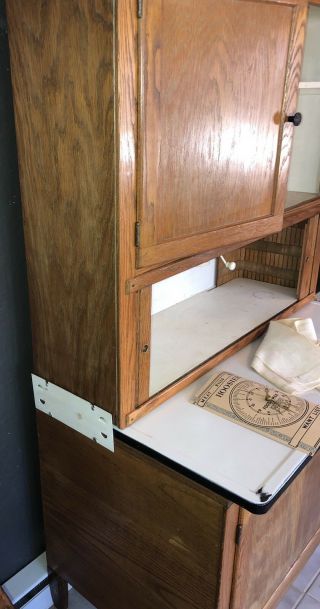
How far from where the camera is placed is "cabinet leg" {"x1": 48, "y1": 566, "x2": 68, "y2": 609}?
4.75 ft

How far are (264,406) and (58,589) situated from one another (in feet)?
2.89

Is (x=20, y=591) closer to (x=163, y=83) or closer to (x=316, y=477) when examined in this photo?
(x=316, y=477)

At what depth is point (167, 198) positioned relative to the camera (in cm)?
88

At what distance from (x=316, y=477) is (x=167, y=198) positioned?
2.94 feet

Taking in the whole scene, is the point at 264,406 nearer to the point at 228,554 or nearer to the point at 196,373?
the point at 196,373

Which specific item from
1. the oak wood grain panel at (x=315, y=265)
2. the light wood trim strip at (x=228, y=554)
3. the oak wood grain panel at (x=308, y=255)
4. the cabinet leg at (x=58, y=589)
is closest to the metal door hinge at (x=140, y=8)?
the light wood trim strip at (x=228, y=554)

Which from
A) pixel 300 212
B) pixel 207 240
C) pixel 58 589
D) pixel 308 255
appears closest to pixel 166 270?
pixel 207 240

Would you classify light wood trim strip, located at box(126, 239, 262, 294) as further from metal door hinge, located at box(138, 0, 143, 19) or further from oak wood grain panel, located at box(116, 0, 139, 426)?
metal door hinge, located at box(138, 0, 143, 19)

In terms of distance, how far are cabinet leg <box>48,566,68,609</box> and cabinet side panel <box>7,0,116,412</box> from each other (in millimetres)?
719

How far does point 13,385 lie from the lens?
1242 millimetres

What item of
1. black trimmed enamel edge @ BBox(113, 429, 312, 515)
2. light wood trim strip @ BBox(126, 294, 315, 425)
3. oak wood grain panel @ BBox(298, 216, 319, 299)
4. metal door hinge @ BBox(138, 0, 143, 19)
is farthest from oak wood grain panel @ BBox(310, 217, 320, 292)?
metal door hinge @ BBox(138, 0, 143, 19)

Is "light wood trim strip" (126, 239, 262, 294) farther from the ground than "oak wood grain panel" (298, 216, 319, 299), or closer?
farther from the ground

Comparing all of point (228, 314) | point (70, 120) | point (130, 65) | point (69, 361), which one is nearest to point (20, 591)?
point (69, 361)

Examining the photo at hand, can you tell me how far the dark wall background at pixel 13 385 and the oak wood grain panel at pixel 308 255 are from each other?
95 centimetres
